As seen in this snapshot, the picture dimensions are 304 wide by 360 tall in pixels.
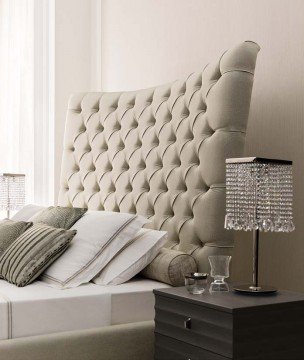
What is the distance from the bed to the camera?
2537 mm

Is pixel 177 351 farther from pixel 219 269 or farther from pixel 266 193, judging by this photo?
pixel 266 193

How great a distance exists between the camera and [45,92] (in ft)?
16.2

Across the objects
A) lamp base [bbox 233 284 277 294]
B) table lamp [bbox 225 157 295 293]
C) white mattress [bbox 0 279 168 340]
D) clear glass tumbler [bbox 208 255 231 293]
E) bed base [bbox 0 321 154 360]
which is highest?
table lamp [bbox 225 157 295 293]

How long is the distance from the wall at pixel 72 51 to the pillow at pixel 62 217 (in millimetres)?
1475

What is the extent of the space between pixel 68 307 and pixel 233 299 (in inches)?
28.8

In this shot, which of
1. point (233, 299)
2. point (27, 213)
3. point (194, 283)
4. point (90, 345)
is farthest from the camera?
point (27, 213)

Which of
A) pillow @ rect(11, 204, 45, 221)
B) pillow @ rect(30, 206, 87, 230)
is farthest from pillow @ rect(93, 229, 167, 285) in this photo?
pillow @ rect(11, 204, 45, 221)

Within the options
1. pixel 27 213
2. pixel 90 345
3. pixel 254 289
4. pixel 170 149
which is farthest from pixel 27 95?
pixel 254 289

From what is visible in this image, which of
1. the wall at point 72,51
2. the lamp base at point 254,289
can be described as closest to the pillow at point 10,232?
the lamp base at point 254,289

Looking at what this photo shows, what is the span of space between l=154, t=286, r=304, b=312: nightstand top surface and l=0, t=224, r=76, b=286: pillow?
654 millimetres

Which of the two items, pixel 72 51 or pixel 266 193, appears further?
pixel 72 51

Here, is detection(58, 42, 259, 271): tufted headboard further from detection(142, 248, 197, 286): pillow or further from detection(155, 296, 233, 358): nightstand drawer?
detection(155, 296, 233, 358): nightstand drawer

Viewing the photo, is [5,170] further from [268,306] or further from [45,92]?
[268,306]

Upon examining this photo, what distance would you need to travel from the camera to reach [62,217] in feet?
10.7
